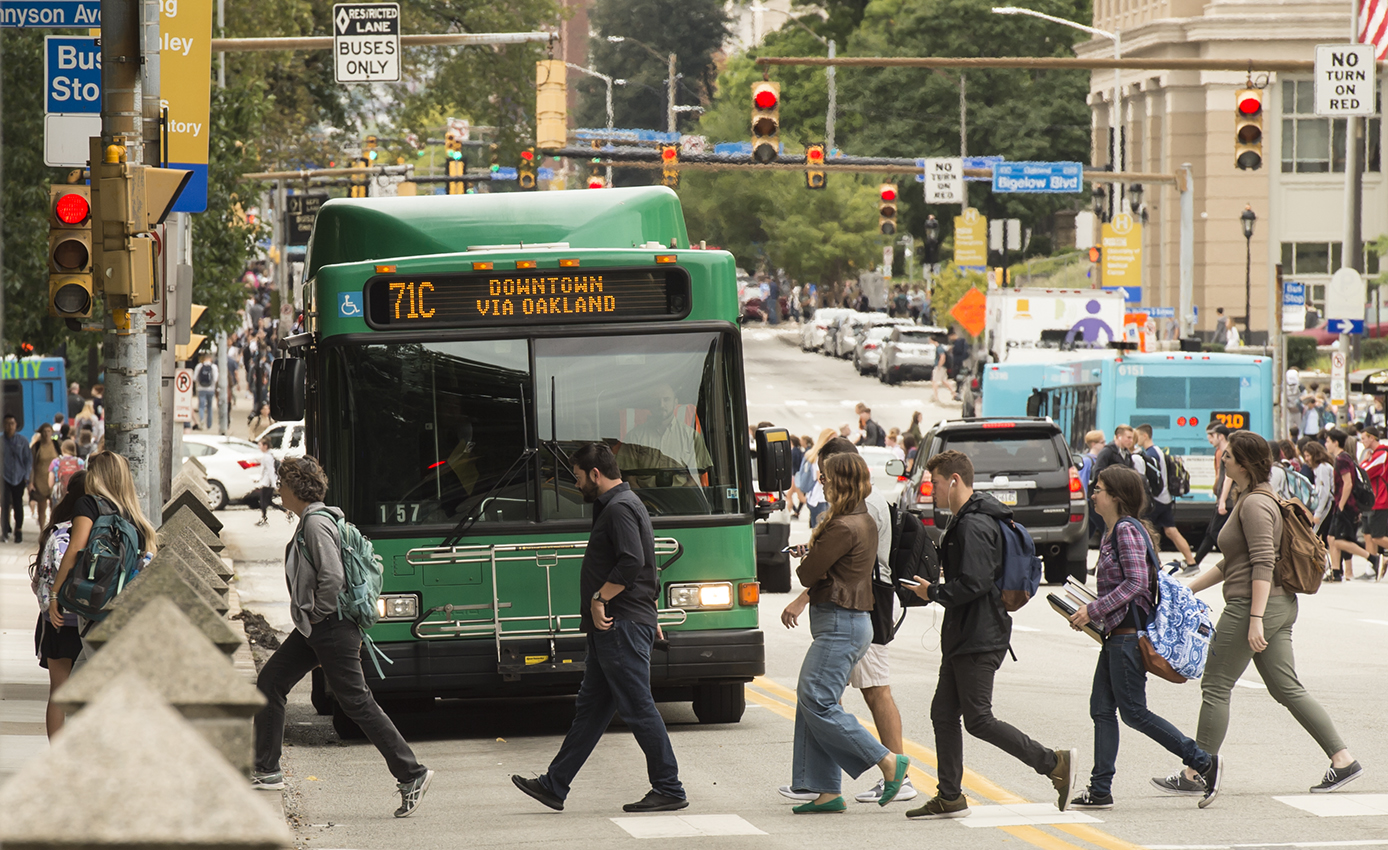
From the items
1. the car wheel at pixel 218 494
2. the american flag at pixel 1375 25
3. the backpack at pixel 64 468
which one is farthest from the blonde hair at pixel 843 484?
the car wheel at pixel 218 494

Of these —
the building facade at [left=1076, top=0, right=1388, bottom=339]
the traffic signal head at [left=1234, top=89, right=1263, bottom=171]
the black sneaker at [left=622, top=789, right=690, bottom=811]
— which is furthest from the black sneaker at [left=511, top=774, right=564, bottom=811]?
the building facade at [left=1076, top=0, right=1388, bottom=339]

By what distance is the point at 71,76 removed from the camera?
13875 mm

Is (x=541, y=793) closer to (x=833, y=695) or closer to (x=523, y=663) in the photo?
(x=833, y=695)

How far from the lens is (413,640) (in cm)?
1089

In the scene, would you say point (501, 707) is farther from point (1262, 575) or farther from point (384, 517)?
point (1262, 575)

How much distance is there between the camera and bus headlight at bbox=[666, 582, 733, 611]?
1109 centimetres

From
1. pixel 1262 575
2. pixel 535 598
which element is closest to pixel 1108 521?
pixel 1262 575

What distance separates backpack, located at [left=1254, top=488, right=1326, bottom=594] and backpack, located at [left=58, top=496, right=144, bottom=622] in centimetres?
555

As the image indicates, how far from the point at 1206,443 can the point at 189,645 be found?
83.2 feet

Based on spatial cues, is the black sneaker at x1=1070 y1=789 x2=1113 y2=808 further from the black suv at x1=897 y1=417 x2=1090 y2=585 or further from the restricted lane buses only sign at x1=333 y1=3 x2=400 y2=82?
the restricted lane buses only sign at x1=333 y1=3 x2=400 y2=82

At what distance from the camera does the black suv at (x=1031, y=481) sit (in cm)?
2252

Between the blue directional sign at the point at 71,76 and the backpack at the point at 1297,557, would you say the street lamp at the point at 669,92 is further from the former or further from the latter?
the backpack at the point at 1297,557

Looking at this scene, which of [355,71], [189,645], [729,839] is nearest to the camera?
[189,645]

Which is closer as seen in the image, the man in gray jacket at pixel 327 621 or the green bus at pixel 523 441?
the man in gray jacket at pixel 327 621
